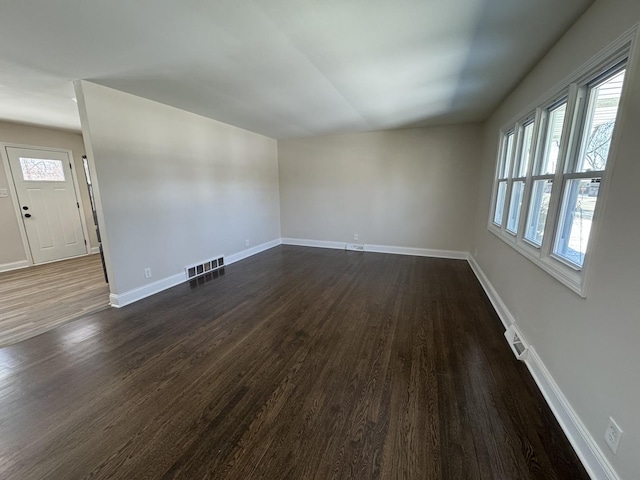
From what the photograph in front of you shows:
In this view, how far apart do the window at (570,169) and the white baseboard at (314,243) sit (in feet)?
11.5

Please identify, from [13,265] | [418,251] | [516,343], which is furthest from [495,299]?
[13,265]

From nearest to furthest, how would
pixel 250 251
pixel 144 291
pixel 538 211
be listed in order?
pixel 538 211 < pixel 144 291 < pixel 250 251

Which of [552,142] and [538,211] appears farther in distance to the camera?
[538,211]

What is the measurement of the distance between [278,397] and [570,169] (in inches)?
101

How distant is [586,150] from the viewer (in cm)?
168

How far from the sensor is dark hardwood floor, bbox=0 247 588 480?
1324 mm

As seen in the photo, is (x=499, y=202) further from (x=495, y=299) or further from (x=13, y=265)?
(x=13, y=265)

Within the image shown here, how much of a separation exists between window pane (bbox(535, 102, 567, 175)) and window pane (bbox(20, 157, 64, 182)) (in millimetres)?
7448

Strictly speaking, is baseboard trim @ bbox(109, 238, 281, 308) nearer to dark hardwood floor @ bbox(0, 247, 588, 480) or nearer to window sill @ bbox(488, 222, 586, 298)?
dark hardwood floor @ bbox(0, 247, 588, 480)

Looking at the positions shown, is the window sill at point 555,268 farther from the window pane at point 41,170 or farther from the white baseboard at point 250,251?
the window pane at point 41,170

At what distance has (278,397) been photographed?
174 cm

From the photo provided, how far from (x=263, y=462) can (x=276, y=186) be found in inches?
209

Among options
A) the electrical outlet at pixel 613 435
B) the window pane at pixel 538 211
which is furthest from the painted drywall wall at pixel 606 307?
the window pane at pixel 538 211

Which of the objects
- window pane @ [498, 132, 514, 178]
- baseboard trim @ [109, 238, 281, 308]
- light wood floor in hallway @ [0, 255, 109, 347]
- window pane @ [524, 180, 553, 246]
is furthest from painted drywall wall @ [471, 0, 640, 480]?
light wood floor in hallway @ [0, 255, 109, 347]
